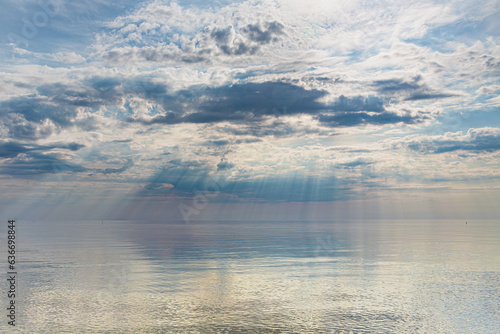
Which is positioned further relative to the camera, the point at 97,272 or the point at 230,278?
the point at 97,272

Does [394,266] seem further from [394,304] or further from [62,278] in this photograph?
[62,278]

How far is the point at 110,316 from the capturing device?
40781 mm

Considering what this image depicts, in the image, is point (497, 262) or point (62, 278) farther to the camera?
point (497, 262)

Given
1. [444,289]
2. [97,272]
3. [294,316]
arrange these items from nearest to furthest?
[294,316] → [444,289] → [97,272]

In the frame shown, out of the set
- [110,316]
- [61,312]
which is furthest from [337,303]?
[61,312]

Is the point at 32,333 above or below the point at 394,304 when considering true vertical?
below

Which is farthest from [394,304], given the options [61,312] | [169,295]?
[61,312]

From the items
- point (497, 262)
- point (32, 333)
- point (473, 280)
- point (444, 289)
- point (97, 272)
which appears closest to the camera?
point (32, 333)

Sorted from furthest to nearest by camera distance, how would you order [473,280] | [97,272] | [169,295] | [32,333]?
[97,272] < [473,280] < [169,295] < [32,333]

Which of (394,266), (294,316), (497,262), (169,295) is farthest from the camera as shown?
(497,262)

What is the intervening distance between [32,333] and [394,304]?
3678cm

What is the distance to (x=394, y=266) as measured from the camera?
2889 inches

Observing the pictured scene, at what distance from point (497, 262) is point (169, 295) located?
66.3 metres

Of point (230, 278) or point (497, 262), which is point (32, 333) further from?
point (497, 262)
